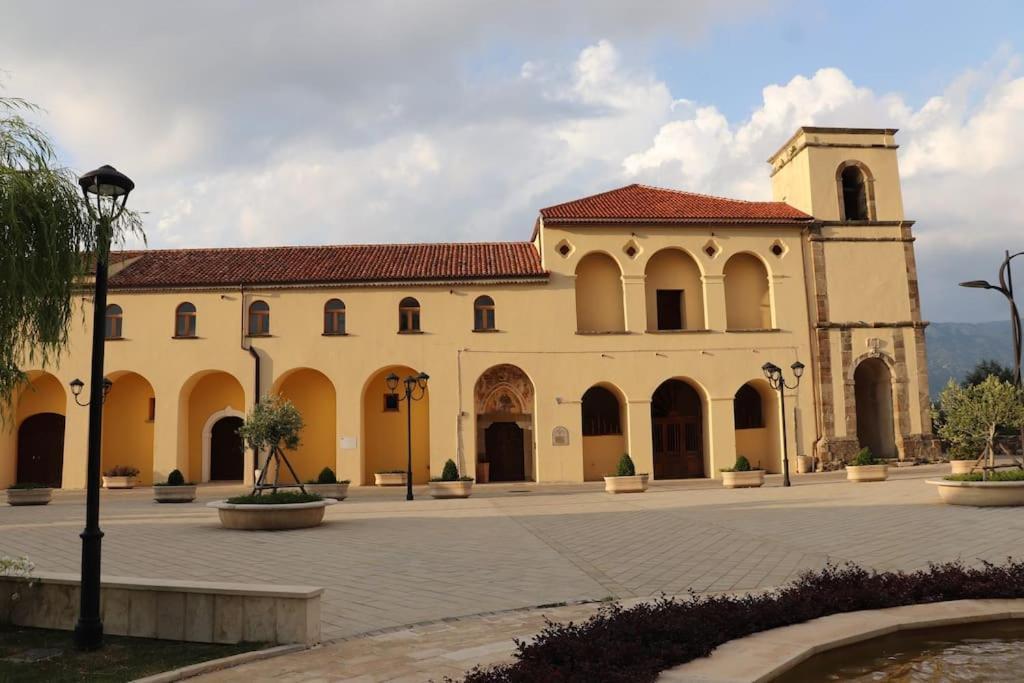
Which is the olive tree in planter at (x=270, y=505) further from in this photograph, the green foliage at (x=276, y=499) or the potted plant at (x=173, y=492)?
the potted plant at (x=173, y=492)

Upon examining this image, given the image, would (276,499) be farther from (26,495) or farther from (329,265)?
(329,265)

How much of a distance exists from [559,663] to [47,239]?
572cm

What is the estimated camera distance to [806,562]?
34.8 feet

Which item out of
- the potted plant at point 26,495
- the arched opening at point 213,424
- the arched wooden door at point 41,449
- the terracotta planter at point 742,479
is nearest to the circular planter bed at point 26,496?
the potted plant at point 26,495

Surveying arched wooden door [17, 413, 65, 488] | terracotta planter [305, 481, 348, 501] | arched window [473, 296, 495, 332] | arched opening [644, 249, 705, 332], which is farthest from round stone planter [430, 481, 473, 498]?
arched wooden door [17, 413, 65, 488]

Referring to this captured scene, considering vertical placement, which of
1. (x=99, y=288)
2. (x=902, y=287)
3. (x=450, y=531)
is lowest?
(x=450, y=531)

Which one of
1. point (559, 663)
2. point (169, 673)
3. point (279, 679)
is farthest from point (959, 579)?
point (169, 673)

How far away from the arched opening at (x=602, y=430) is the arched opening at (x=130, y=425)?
57.5 ft

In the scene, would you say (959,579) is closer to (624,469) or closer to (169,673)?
(169,673)

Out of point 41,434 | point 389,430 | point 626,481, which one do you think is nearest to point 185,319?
point 41,434

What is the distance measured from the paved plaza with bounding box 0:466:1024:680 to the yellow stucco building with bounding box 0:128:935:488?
28.2ft

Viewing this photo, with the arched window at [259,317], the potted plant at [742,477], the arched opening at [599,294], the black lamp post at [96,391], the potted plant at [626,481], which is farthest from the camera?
the arched opening at [599,294]

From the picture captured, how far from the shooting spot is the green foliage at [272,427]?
57.0ft

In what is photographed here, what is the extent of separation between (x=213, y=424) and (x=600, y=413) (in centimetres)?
1578
